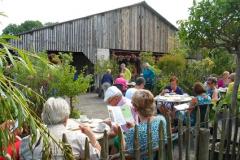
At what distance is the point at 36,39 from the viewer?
803 inches

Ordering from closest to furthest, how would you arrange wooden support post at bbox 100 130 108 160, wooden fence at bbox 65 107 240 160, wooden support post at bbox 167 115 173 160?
wooden support post at bbox 100 130 108 160
wooden fence at bbox 65 107 240 160
wooden support post at bbox 167 115 173 160

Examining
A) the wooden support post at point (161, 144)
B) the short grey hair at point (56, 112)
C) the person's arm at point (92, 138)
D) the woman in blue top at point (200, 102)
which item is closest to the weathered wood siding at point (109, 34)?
the woman in blue top at point (200, 102)

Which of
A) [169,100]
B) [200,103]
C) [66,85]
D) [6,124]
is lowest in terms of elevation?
[169,100]

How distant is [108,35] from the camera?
23.2m

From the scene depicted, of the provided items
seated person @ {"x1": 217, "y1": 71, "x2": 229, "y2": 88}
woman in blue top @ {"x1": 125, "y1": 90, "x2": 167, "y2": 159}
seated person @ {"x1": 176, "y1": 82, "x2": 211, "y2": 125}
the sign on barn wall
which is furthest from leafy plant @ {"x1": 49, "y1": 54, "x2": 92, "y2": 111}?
A: the sign on barn wall

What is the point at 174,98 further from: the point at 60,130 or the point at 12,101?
the point at 12,101

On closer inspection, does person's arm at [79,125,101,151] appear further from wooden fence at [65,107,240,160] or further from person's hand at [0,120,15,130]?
person's hand at [0,120,15,130]

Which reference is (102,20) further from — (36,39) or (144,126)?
(144,126)

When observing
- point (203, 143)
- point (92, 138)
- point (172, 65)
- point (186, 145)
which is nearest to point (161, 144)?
point (186, 145)

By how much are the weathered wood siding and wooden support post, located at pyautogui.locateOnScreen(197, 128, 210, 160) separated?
16.2 meters

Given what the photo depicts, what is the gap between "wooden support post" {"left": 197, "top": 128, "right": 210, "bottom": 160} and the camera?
4090 mm

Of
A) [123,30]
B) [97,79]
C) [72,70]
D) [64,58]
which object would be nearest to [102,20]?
[123,30]

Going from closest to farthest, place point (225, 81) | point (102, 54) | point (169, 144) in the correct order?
point (169, 144) < point (225, 81) < point (102, 54)

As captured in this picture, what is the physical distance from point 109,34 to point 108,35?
0.10m
